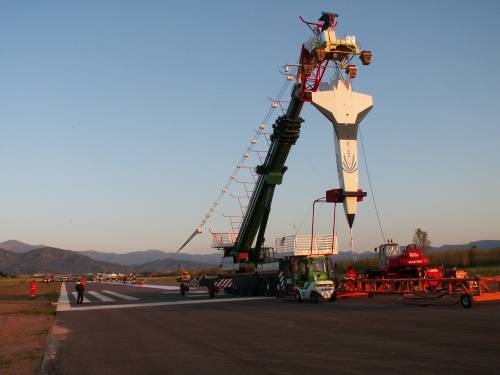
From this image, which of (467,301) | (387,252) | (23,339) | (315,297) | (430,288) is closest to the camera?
(23,339)

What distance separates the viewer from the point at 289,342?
12719 millimetres

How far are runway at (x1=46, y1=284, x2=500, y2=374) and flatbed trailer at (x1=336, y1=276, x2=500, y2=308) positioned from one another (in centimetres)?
94

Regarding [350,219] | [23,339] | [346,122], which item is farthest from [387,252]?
[23,339]

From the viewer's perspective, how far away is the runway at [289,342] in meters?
9.73

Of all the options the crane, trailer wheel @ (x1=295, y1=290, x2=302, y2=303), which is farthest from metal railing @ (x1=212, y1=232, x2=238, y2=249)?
trailer wheel @ (x1=295, y1=290, x2=302, y2=303)

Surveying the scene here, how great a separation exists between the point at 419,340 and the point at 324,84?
13647mm

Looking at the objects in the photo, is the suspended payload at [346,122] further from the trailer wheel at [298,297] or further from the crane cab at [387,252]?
the crane cab at [387,252]

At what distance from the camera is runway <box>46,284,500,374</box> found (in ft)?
31.9

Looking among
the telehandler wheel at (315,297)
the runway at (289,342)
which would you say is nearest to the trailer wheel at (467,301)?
the runway at (289,342)

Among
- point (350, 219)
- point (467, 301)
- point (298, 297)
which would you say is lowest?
point (298, 297)

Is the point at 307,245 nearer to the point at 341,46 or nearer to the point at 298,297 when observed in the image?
the point at 298,297

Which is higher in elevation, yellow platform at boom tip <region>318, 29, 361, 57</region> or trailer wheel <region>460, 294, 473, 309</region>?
yellow platform at boom tip <region>318, 29, 361, 57</region>

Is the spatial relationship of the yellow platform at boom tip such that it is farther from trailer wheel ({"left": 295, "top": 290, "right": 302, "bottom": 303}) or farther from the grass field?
the grass field

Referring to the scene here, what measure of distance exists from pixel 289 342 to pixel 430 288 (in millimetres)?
13325
